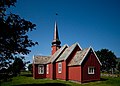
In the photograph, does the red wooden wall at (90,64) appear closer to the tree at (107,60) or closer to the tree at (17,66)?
the tree at (17,66)

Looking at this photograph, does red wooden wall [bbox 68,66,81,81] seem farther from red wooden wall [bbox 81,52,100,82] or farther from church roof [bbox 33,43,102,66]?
red wooden wall [bbox 81,52,100,82]

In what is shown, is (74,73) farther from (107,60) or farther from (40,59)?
(107,60)

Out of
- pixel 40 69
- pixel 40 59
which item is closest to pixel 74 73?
pixel 40 69

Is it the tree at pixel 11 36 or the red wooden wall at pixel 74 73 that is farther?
the red wooden wall at pixel 74 73

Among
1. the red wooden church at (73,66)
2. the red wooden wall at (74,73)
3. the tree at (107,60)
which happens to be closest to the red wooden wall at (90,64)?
the red wooden church at (73,66)

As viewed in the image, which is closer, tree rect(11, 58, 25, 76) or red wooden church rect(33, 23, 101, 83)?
tree rect(11, 58, 25, 76)

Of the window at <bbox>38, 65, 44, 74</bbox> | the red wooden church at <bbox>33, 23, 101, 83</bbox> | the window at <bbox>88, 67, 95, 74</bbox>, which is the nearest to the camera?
the red wooden church at <bbox>33, 23, 101, 83</bbox>

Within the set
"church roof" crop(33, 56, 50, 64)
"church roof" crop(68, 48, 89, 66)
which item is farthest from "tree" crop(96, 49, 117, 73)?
"church roof" crop(68, 48, 89, 66)

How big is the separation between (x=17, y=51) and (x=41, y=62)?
34160 millimetres

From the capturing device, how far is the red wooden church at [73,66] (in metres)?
32.9

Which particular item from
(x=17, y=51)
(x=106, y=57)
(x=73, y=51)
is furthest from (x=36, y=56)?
(x=106, y=57)

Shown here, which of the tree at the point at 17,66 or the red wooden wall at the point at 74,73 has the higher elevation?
the tree at the point at 17,66

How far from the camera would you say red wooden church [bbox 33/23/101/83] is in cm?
3291

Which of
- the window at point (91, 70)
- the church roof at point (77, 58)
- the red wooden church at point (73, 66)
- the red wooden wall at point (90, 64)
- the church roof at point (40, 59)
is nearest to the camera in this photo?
the red wooden wall at point (90, 64)
